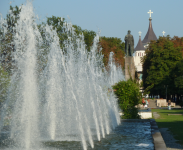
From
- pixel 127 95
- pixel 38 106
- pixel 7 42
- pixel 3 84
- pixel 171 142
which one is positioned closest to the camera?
pixel 38 106

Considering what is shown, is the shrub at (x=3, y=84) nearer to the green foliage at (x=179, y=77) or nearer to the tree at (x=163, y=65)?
the green foliage at (x=179, y=77)

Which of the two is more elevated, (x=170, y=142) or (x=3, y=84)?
(x=3, y=84)

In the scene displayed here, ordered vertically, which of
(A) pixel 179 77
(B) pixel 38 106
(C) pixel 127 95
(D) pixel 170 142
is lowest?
(D) pixel 170 142

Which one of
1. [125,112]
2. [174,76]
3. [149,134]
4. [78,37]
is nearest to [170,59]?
[174,76]

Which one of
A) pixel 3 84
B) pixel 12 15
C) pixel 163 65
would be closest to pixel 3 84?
pixel 3 84

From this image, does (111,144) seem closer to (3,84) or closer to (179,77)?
(3,84)

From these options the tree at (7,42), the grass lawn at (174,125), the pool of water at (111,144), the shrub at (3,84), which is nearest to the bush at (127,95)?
A: the grass lawn at (174,125)

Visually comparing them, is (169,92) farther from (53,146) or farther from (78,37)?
(53,146)

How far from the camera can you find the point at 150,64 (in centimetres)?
5659

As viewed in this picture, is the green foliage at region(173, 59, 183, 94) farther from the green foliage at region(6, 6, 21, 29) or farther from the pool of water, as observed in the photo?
the pool of water

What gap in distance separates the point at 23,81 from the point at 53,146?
207 cm

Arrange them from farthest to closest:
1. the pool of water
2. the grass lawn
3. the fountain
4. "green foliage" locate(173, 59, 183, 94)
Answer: "green foliage" locate(173, 59, 183, 94) < the grass lawn < the fountain < the pool of water

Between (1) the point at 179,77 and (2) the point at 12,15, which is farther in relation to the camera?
(1) the point at 179,77

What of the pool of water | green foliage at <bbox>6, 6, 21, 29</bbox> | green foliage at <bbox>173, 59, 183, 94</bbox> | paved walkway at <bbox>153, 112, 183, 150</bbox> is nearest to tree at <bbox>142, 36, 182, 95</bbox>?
green foliage at <bbox>173, 59, 183, 94</bbox>
